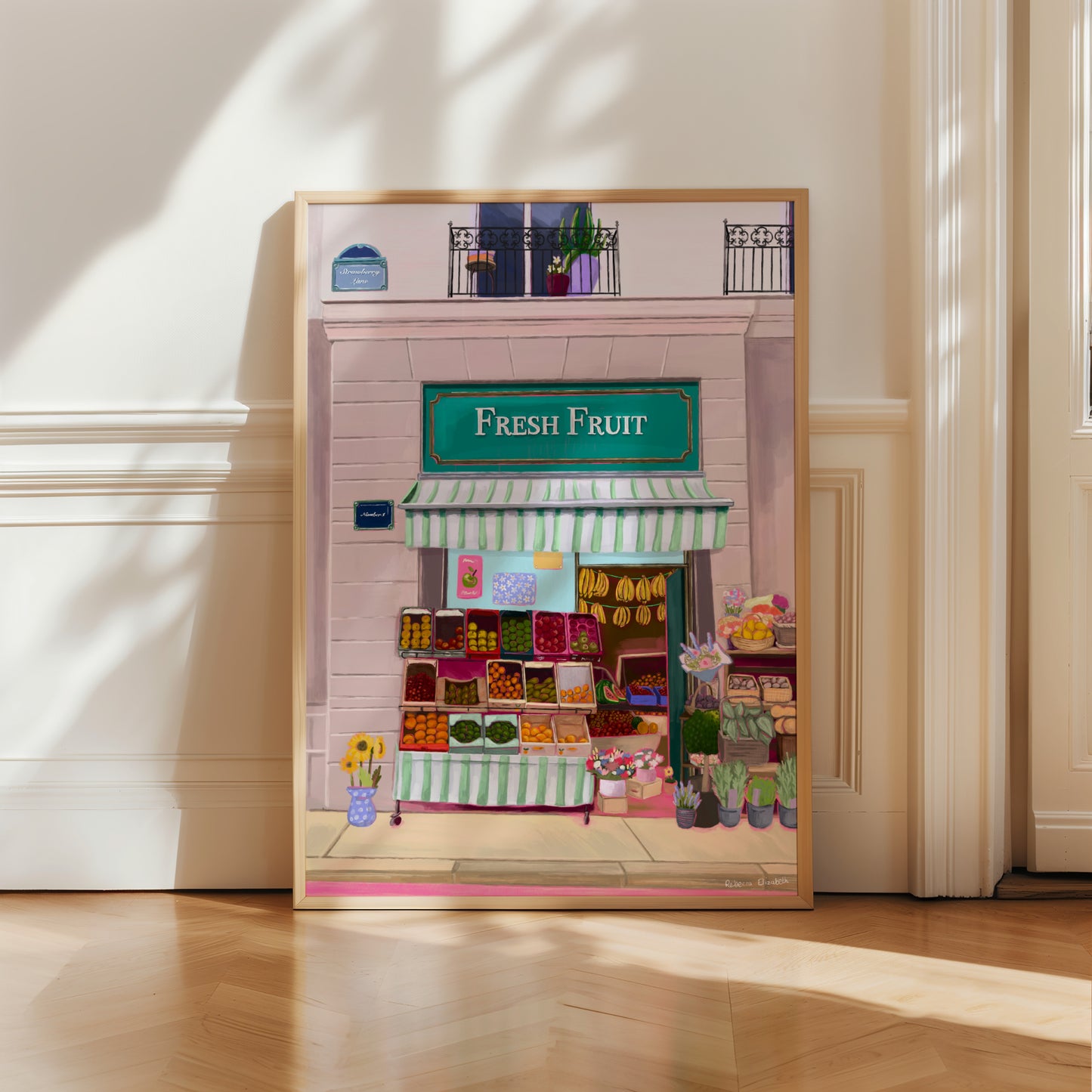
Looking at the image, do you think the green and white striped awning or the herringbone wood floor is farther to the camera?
the green and white striped awning

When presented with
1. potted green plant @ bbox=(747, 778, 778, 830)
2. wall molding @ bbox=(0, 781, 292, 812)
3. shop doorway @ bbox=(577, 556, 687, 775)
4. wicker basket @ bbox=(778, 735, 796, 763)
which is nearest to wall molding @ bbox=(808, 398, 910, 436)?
shop doorway @ bbox=(577, 556, 687, 775)

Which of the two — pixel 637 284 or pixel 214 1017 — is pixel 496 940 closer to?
pixel 214 1017

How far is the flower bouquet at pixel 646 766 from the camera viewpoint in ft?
6.40

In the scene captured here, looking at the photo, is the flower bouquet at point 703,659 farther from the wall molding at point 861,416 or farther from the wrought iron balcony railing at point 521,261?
the wrought iron balcony railing at point 521,261

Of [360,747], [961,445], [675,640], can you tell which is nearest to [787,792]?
[675,640]

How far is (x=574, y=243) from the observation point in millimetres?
1966

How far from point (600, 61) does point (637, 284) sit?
0.56 meters

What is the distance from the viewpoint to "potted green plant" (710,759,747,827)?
6.37 feet

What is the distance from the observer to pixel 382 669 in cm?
198

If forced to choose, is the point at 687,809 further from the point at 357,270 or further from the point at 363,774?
the point at 357,270

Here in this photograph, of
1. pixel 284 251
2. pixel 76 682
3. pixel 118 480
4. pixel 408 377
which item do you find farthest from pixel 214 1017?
pixel 284 251

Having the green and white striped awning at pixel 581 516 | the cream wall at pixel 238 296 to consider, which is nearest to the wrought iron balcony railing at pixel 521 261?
the cream wall at pixel 238 296

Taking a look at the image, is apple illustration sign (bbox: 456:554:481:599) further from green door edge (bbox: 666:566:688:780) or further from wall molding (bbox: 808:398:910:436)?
wall molding (bbox: 808:398:910:436)
